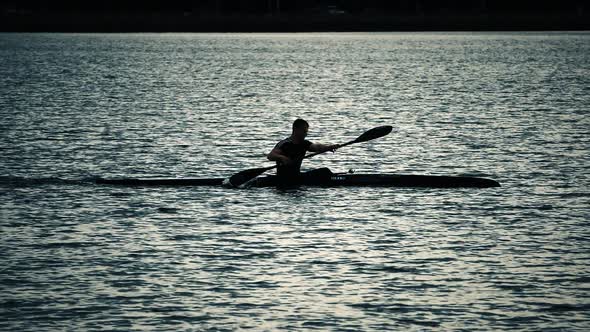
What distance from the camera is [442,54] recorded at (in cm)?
13212

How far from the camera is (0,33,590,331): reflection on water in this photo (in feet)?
52.7

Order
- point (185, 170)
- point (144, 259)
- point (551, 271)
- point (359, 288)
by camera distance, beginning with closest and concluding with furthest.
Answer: point (359, 288) < point (551, 271) < point (144, 259) < point (185, 170)

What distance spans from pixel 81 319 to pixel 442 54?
11900cm

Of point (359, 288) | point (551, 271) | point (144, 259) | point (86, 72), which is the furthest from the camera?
point (86, 72)

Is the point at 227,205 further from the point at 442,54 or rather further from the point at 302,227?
the point at 442,54

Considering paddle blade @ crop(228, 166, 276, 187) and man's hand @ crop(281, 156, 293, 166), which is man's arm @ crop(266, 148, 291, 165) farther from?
paddle blade @ crop(228, 166, 276, 187)

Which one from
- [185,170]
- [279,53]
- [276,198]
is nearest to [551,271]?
[276,198]
